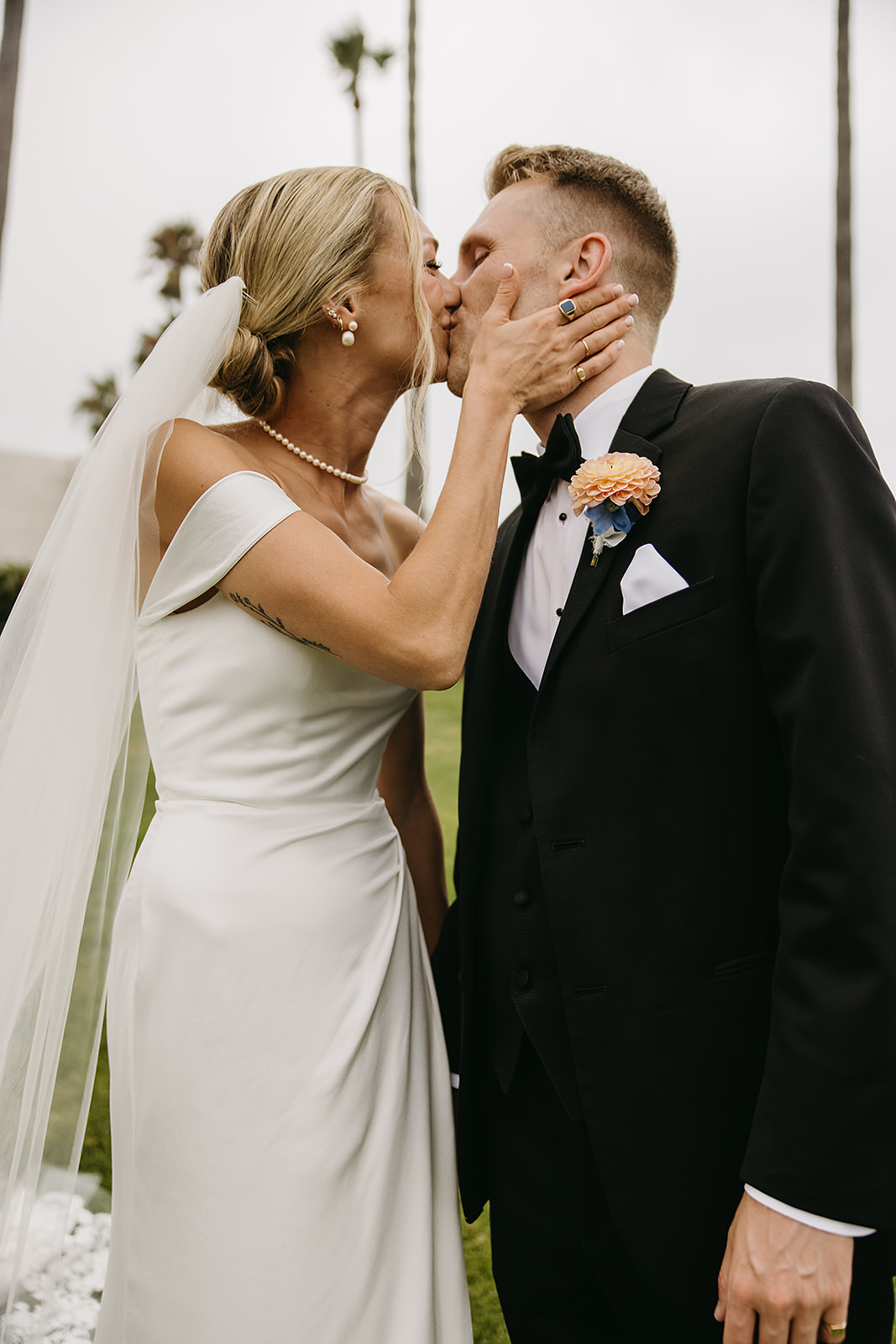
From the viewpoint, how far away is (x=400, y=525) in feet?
9.39

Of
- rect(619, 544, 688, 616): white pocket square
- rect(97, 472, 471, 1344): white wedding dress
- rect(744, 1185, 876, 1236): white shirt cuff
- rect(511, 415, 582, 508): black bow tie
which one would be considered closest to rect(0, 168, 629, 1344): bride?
rect(97, 472, 471, 1344): white wedding dress

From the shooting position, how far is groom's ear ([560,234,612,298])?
2.36 m

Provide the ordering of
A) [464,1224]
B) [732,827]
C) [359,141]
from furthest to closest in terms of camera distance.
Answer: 1. [359,141]
2. [464,1224]
3. [732,827]

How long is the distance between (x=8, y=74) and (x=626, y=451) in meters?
9.91

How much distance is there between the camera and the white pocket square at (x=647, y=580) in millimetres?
1831

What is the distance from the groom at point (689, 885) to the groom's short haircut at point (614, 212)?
0.44 ft

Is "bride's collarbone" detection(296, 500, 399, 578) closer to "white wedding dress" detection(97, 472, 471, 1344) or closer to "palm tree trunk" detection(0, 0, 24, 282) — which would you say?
"white wedding dress" detection(97, 472, 471, 1344)

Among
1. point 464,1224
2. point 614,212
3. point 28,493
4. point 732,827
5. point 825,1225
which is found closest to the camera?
point 825,1225

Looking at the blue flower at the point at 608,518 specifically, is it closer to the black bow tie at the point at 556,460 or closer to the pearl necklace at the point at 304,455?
the black bow tie at the point at 556,460

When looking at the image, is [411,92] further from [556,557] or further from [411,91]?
[556,557]

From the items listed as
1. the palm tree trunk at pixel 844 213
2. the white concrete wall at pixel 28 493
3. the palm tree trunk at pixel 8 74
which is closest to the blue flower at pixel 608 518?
the palm tree trunk at pixel 8 74

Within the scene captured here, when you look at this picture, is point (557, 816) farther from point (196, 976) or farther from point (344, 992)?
point (196, 976)

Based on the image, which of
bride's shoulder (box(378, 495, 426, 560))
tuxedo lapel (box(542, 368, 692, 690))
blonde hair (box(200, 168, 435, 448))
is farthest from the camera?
bride's shoulder (box(378, 495, 426, 560))

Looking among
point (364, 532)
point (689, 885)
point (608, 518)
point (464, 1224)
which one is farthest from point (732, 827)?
point (464, 1224)
